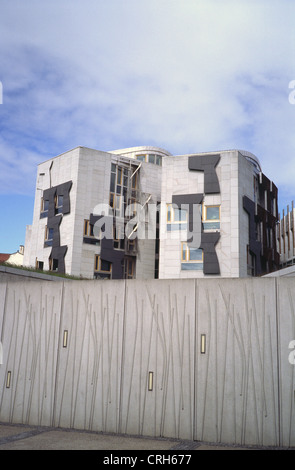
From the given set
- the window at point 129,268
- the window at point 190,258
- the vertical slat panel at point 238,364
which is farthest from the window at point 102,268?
the vertical slat panel at point 238,364

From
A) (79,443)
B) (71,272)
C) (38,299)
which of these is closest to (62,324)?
(38,299)

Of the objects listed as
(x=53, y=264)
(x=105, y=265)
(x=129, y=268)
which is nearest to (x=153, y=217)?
(x=129, y=268)

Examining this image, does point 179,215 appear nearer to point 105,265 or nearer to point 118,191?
point 118,191

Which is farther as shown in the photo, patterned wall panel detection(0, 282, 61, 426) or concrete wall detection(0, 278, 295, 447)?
patterned wall panel detection(0, 282, 61, 426)

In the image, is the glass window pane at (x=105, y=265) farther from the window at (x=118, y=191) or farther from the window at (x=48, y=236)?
the window at (x=48, y=236)

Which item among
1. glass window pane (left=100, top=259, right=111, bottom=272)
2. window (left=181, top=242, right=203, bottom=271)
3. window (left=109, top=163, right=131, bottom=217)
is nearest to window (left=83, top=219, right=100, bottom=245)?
glass window pane (left=100, top=259, right=111, bottom=272)

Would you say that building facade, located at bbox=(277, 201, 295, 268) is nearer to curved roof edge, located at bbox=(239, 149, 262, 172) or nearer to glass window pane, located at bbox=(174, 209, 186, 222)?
curved roof edge, located at bbox=(239, 149, 262, 172)

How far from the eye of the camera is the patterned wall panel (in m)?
10.1

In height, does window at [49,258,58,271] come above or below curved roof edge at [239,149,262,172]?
below

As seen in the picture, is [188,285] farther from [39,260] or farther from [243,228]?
[39,260]

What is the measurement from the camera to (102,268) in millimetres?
40344

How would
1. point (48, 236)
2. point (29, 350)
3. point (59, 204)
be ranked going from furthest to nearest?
point (48, 236), point (59, 204), point (29, 350)

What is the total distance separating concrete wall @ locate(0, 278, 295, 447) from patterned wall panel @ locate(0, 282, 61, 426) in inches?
0.9

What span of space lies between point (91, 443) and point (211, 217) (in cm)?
3076
